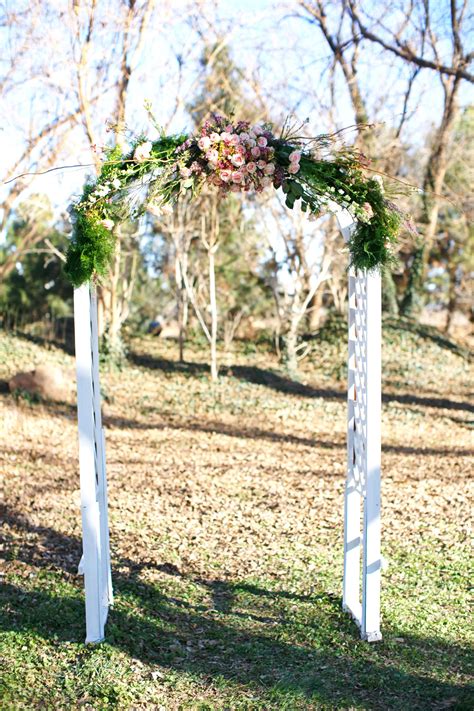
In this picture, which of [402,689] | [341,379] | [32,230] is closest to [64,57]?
[32,230]

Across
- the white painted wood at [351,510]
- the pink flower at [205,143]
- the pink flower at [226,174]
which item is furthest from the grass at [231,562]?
the pink flower at [205,143]

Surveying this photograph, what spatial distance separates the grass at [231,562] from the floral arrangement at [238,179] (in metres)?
2.03

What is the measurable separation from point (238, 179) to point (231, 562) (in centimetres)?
305

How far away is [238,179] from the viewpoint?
12.4 feet

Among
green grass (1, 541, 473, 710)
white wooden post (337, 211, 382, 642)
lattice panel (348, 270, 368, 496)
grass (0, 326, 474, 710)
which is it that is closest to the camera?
green grass (1, 541, 473, 710)

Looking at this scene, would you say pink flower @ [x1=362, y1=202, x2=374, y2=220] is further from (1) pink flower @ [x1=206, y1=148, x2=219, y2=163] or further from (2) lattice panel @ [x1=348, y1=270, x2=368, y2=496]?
(1) pink flower @ [x1=206, y1=148, x2=219, y2=163]

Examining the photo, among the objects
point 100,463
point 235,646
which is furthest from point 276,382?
point 235,646

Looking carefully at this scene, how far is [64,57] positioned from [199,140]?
9.10 metres

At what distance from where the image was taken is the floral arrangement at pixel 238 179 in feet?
12.3

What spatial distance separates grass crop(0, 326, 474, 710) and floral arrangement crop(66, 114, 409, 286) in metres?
2.03

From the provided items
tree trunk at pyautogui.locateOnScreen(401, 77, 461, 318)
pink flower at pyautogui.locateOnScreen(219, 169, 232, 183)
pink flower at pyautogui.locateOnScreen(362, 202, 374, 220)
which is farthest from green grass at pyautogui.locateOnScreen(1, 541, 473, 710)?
tree trunk at pyautogui.locateOnScreen(401, 77, 461, 318)

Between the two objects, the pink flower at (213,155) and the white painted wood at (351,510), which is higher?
the pink flower at (213,155)

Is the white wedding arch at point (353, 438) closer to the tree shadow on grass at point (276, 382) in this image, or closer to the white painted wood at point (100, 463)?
A: the white painted wood at point (100, 463)

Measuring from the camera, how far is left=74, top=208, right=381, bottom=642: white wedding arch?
3.89m
